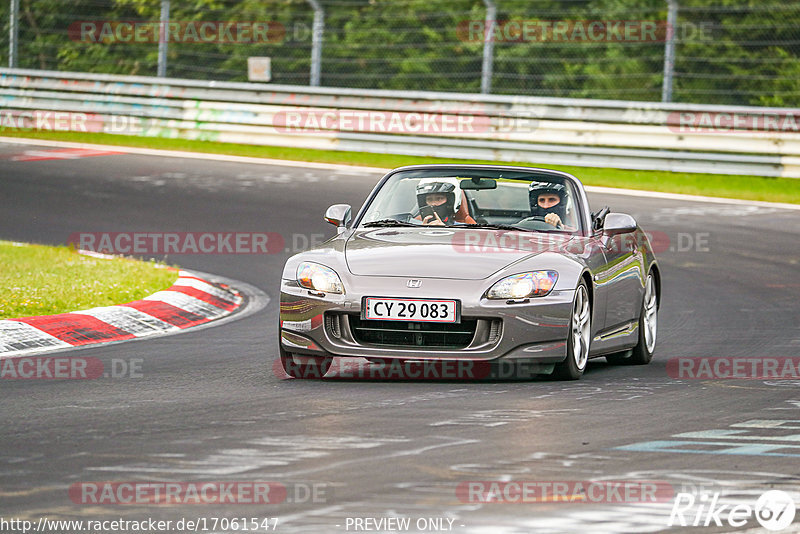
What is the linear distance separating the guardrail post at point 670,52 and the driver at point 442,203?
1165 cm

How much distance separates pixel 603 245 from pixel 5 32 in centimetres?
1953

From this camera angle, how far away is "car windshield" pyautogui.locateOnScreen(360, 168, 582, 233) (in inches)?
366

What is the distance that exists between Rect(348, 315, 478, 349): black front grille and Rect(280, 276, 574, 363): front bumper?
Answer: 3cm

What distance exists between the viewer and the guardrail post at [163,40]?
80.7 ft

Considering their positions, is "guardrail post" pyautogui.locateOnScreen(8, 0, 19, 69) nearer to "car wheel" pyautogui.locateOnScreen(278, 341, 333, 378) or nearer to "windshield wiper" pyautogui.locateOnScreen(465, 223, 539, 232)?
"windshield wiper" pyautogui.locateOnScreen(465, 223, 539, 232)

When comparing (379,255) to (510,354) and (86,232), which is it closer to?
(510,354)

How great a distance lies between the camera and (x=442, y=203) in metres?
9.41

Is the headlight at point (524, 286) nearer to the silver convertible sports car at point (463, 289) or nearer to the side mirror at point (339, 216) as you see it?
the silver convertible sports car at point (463, 289)

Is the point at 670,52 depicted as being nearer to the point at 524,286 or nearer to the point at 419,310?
the point at 524,286

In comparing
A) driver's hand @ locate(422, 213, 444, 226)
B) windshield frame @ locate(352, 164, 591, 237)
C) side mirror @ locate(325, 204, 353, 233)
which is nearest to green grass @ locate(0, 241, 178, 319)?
side mirror @ locate(325, 204, 353, 233)

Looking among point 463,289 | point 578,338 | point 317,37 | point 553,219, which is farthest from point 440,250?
point 317,37

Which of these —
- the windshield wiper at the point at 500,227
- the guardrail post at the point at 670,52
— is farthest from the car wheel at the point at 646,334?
the guardrail post at the point at 670,52

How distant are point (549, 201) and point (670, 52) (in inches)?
462

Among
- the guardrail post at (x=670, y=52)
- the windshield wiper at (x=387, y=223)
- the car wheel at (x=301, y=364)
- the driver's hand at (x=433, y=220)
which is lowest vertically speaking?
the car wheel at (x=301, y=364)
